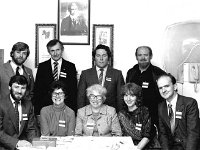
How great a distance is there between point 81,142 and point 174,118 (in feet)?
3.60

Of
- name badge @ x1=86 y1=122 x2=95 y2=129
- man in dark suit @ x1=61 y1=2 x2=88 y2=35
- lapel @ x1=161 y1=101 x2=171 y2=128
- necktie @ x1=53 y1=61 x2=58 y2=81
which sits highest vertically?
man in dark suit @ x1=61 y1=2 x2=88 y2=35

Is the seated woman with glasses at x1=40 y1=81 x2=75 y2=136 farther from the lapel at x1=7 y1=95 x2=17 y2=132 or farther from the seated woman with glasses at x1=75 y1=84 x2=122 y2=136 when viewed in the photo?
the lapel at x1=7 y1=95 x2=17 y2=132

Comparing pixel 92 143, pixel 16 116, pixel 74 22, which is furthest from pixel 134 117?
pixel 74 22

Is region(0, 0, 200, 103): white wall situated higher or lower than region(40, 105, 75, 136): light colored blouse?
higher

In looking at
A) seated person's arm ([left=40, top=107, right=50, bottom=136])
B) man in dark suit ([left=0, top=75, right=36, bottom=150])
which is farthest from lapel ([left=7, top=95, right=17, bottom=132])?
seated person's arm ([left=40, top=107, right=50, bottom=136])

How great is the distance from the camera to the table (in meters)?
2.59

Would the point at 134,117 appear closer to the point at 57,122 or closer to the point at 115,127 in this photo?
the point at 115,127

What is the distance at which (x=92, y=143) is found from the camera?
2.73m

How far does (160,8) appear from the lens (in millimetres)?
4676

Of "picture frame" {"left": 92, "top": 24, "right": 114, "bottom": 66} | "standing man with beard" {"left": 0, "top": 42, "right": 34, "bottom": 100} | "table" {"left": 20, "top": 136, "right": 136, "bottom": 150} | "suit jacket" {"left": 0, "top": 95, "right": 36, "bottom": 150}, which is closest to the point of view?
"table" {"left": 20, "top": 136, "right": 136, "bottom": 150}

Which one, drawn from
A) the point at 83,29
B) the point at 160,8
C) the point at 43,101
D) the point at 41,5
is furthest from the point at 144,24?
the point at 43,101

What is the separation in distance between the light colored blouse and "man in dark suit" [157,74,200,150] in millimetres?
994

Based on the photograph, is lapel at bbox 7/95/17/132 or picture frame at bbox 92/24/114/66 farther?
picture frame at bbox 92/24/114/66

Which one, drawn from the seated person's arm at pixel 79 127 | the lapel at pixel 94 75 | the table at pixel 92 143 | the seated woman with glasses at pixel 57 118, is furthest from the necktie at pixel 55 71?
the table at pixel 92 143
